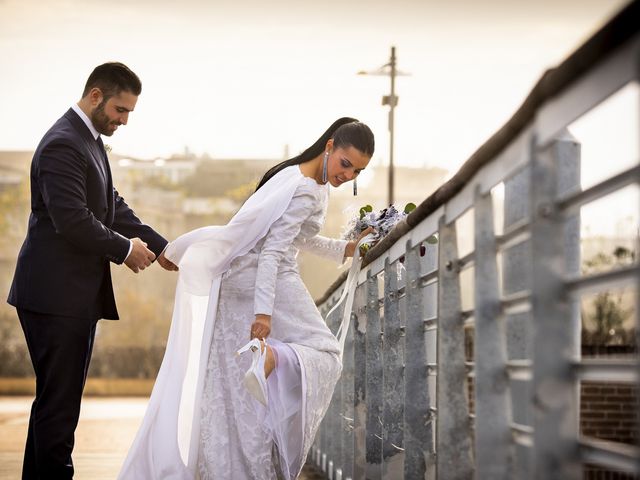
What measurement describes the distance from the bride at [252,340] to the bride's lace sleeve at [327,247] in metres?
0.27

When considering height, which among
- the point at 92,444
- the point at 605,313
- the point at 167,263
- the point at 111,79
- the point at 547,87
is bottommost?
the point at 92,444

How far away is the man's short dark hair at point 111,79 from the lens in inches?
203

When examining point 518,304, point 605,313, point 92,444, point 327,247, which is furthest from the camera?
point 605,313

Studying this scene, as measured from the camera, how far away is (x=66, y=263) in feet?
16.5

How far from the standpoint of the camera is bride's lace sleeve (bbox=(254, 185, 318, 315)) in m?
5.07

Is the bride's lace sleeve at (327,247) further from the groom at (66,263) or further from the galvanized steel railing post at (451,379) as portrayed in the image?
the galvanized steel railing post at (451,379)

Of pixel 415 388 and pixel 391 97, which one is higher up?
pixel 391 97

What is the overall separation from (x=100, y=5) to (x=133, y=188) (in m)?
9.41

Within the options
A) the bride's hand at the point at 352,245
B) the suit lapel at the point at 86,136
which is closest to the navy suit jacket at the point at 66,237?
the suit lapel at the point at 86,136

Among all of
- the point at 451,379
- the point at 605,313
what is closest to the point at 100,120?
the point at 451,379

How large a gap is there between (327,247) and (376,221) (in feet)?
0.94


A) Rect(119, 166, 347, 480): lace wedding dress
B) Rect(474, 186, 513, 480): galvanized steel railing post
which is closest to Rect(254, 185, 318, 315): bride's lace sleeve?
Rect(119, 166, 347, 480): lace wedding dress

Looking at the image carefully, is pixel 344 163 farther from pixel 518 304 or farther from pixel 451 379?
pixel 518 304

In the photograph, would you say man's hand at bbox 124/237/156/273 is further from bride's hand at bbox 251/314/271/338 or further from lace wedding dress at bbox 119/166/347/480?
bride's hand at bbox 251/314/271/338
